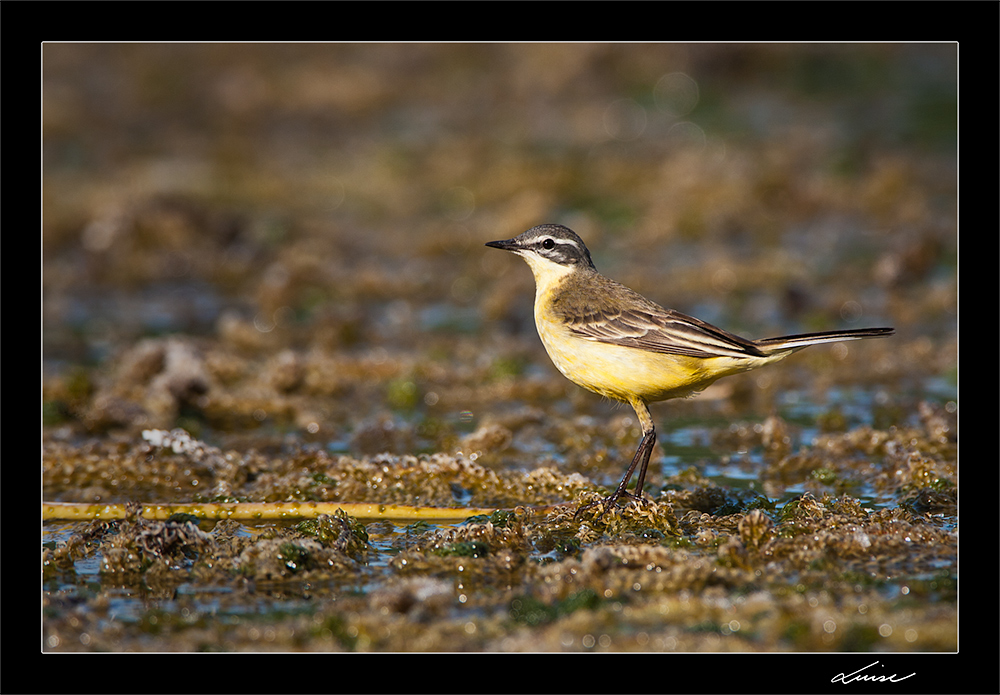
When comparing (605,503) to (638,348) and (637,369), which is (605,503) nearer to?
(637,369)

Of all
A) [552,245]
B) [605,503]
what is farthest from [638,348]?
[552,245]

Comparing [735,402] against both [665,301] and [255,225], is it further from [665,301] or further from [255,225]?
[255,225]

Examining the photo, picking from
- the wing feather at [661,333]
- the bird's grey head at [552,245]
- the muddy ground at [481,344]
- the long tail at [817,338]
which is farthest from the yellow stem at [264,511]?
the long tail at [817,338]

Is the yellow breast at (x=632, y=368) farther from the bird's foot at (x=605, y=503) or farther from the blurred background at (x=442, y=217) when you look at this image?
the blurred background at (x=442, y=217)

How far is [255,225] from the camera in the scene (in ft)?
61.3

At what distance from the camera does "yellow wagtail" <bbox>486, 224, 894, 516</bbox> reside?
7.96m

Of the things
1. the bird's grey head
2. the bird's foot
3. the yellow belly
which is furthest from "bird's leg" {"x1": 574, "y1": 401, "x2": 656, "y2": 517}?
the bird's grey head

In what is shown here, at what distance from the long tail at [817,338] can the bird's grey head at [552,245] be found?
2059 millimetres

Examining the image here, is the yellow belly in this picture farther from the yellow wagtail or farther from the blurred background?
the blurred background

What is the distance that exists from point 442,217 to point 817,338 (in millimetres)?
12324

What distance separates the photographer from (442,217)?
1923cm

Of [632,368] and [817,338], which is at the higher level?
[817,338]
